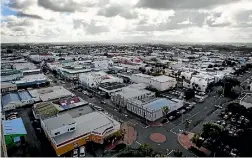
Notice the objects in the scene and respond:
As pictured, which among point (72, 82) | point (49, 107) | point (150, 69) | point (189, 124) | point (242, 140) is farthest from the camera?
point (150, 69)

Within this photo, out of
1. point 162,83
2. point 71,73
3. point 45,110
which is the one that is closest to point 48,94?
point 45,110

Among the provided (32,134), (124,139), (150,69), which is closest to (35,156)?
(32,134)

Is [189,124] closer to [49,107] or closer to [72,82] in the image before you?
[49,107]

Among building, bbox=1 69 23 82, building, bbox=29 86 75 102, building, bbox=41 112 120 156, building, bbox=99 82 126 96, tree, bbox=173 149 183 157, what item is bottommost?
tree, bbox=173 149 183 157

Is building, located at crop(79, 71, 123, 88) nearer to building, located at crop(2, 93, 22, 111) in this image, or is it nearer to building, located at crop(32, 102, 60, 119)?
building, located at crop(32, 102, 60, 119)

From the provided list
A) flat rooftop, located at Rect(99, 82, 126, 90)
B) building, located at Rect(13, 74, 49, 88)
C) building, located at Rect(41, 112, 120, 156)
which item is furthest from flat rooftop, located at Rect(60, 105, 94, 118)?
building, located at Rect(13, 74, 49, 88)

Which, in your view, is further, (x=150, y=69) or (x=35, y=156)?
(x=150, y=69)
